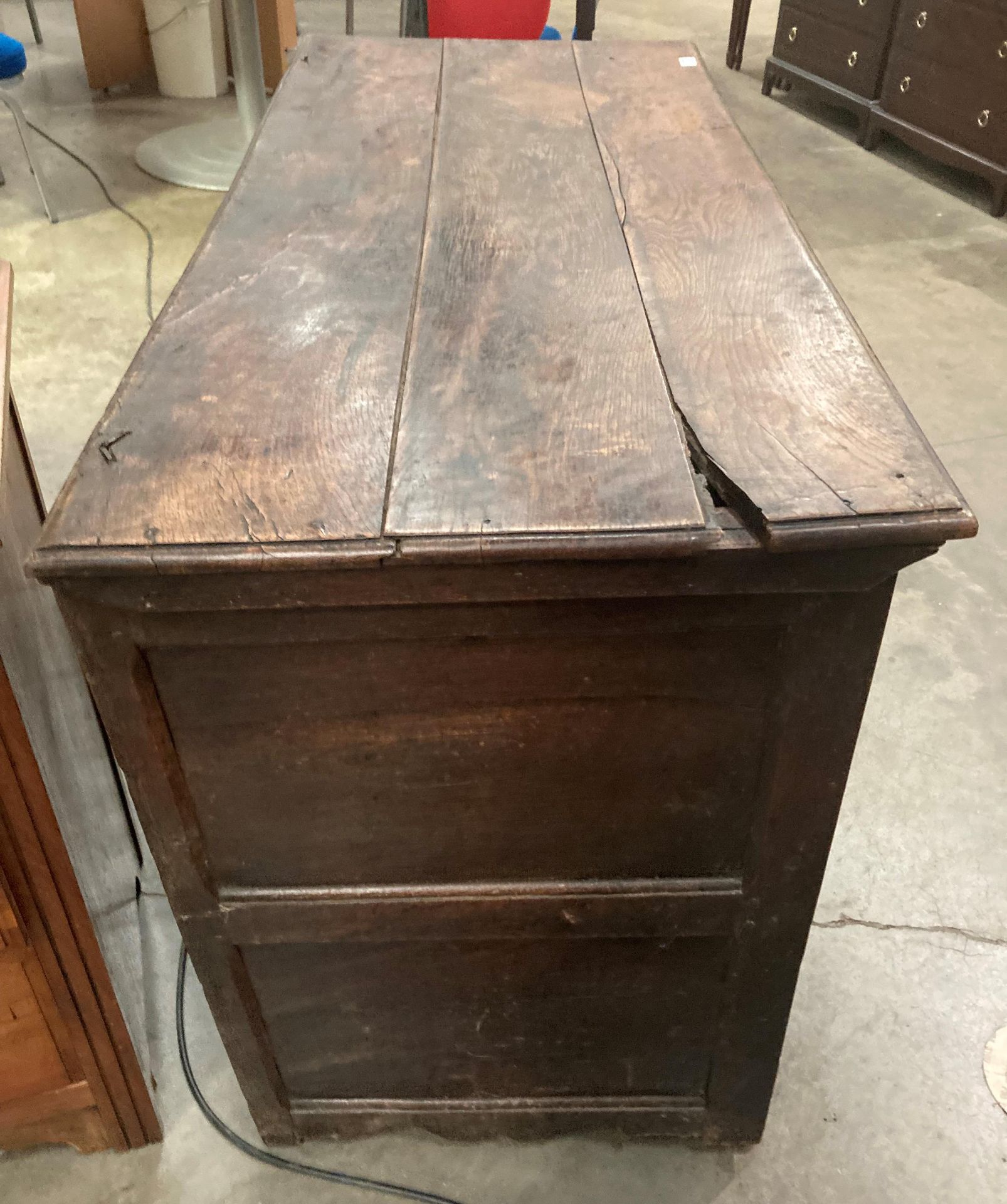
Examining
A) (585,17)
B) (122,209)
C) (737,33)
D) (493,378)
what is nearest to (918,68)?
(737,33)

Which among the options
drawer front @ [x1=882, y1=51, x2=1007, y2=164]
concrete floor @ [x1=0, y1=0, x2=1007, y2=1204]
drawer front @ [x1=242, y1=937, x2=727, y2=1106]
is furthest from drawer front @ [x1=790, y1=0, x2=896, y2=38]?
drawer front @ [x1=242, y1=937, x2=727, y2=1106]

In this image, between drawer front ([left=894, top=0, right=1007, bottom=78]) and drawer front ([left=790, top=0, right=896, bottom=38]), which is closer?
drawer front ([left=894, top=0, right=1007, bottom=78])

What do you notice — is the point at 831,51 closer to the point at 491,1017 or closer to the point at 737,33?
the point at 737,33

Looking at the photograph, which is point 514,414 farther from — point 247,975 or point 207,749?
point 247,975

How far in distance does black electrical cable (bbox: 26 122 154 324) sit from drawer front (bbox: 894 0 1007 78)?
96.8 inches

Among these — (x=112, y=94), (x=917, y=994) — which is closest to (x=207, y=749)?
(x=917, y=994)

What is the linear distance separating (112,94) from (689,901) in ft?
13.7

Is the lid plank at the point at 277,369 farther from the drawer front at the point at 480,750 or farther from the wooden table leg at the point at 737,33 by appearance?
the wooden table leg at the point at 737,33

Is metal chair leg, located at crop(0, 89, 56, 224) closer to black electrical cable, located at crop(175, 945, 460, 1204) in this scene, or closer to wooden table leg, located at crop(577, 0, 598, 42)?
wooden table leg, located at crop(577, 0, 598, 42)

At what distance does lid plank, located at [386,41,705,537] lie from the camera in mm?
673

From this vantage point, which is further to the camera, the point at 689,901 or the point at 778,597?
the point at 689,901

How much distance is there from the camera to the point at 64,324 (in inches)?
104

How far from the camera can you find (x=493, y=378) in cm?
81

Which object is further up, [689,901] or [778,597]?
[778,597]
